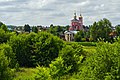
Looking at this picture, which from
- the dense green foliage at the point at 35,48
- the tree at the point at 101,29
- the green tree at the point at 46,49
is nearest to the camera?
the green tree at the point at 46,49

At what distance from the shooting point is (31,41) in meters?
63.1

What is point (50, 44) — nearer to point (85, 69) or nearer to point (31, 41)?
point (31, 41)

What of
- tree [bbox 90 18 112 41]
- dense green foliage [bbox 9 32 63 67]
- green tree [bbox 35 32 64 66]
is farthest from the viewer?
tree [bbox 90 18 112 41]

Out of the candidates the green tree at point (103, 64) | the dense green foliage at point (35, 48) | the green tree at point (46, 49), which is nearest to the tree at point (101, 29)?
the dense green foliage at point (35, 48)

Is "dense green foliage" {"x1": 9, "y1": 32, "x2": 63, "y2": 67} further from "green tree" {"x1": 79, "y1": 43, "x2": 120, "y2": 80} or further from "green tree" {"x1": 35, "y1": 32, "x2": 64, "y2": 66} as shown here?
"green tree" {"x1": 79, "y1": 43, "x2": 120, "y2": 80}

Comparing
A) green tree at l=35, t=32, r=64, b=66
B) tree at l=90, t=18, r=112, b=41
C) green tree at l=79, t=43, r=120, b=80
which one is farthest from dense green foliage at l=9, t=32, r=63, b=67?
tree at l=90, t=18, r=112, b=41

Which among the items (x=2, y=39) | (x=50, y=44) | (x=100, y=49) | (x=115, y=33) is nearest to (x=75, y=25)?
(x=115, y=33)

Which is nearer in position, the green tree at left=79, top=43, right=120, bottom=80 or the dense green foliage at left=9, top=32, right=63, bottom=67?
the green tree at left=79, top=43, right=120, bottom=80

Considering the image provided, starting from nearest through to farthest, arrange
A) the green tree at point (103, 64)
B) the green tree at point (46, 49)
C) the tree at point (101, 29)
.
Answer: the green tree at point (103, 64) < the green tree at point (46, 49) < the tree at point (101, 29)

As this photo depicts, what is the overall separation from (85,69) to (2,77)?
7.23 meters

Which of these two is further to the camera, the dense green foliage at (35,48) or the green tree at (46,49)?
the dense green foliage at (35,48)

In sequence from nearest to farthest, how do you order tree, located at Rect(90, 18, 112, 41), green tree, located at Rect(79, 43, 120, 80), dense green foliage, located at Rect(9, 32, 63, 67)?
green tree, located at Rect(79, 43, 120, 80), dense green foliage, located at Rect(9, 32, 63, 67), tree, located at Rect(90, 18, 112, 41)

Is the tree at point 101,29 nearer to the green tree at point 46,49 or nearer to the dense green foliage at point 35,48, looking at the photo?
the dense green foliage at point 35,48

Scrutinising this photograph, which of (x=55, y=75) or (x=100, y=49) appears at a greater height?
(x=100, y=49)
